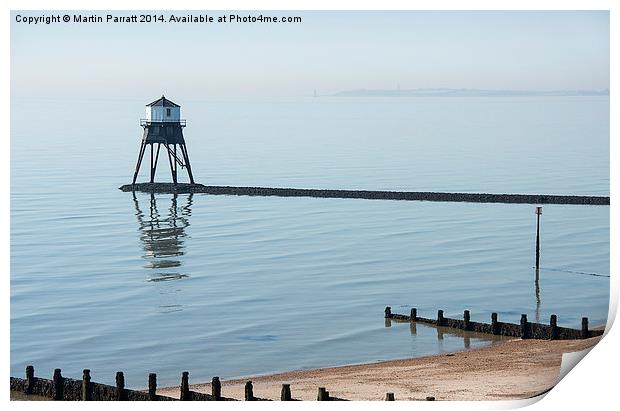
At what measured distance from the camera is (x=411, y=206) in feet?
243

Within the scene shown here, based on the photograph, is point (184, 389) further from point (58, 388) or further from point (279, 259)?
point (279, 259)

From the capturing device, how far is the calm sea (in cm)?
3550

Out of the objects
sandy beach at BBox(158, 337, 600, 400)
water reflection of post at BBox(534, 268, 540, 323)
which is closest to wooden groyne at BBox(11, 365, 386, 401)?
sandy beach at BBox(158, 337, 600, 400)

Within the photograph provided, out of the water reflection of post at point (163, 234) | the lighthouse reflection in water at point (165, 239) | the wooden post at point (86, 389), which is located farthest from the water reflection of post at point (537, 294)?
the wooden post at point (86, 389)

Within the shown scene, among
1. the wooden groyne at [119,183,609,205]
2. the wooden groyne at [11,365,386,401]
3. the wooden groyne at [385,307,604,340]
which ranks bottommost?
the wooden groyne at [11,365,386,401]

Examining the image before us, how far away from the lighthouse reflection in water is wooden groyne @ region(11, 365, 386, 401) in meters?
15.9

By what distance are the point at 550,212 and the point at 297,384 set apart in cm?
4391

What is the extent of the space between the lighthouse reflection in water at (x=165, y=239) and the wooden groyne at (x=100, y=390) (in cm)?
1585

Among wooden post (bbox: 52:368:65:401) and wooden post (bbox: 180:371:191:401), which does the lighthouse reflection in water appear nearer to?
wooden post (bbox: 52:368:65:401)

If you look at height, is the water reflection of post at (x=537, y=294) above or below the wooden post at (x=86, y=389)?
above

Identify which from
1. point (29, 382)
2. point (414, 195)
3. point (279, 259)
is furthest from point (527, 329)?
point (414, 195)

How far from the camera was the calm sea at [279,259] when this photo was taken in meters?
35.5

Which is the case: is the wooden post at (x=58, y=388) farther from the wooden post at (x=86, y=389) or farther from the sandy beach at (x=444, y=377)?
the sandy beach at (x=444, y=377)

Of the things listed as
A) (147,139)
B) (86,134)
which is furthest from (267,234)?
(86,134)
